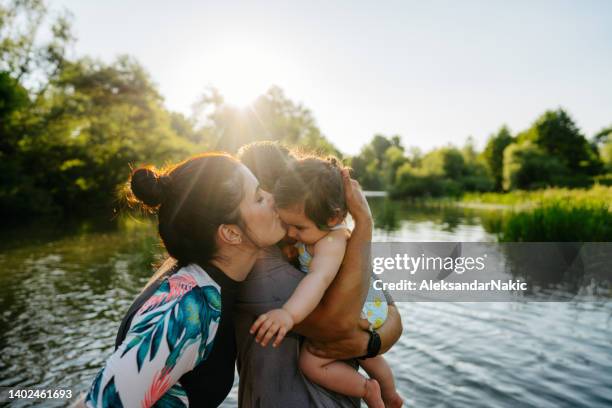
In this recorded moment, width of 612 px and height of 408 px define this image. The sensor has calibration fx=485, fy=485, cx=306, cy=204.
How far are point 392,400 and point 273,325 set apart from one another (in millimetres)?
1287

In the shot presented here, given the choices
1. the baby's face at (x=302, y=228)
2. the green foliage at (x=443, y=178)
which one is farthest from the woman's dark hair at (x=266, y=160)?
the green foliage at (x=443, y=178)

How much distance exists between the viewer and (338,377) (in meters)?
2.25

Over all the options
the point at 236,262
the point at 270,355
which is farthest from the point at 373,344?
the point at 236,262

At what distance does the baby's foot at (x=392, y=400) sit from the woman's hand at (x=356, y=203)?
46.3 inches

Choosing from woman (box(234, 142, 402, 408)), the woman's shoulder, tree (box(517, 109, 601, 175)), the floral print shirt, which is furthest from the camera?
tree (box(517, 109, 601, 175))

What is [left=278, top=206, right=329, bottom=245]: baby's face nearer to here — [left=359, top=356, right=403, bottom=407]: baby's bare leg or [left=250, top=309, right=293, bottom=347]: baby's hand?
[left=250, top=309, right=293, bottom=347]: baby's hand

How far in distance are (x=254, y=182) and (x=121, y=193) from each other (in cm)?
75

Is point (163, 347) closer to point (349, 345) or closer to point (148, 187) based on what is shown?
point (148, 187)

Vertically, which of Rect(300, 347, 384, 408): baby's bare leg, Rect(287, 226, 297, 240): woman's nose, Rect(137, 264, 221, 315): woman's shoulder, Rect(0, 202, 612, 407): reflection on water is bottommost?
Rect(0, 202, 612, 407): reflection on water

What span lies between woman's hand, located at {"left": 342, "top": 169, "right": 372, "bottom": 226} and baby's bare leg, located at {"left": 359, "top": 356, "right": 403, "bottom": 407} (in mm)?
927

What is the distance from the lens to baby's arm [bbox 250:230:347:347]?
187 centimetres

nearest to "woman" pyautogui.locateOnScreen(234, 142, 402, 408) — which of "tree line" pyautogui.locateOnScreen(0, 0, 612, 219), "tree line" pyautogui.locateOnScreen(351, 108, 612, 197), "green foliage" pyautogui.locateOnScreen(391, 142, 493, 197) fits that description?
"tree line" pyautogui.locateOnScreen(0, 0, 612, 219)

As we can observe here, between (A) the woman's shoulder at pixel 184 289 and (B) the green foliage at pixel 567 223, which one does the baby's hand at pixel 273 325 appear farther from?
(B) the green foliage at pixel 567 223

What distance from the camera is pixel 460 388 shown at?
21.7ft
